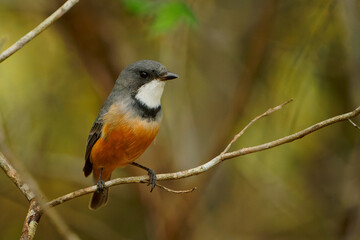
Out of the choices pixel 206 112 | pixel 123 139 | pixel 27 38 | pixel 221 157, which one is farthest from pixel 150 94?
pixel 206 112

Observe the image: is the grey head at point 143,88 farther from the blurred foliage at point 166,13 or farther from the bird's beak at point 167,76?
the blurred foliage at point 166,13

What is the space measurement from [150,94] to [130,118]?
28 cm

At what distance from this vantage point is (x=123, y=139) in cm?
435

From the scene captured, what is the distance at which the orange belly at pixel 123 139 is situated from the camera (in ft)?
14.1

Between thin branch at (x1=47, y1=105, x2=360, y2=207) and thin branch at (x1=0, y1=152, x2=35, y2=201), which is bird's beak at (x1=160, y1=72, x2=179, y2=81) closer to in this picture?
Result: thin branch at (x1=47, y1=105, x2=360, y2=207)

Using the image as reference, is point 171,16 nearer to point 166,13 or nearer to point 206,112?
point 166,13

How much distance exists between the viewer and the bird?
14.2 feet

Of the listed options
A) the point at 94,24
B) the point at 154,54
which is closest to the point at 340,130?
the point at 154,54

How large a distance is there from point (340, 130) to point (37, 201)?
16.5 ft

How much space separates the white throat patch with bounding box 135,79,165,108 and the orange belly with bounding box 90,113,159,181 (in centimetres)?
17

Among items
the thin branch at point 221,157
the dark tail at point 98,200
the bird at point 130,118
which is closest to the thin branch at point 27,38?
the thin branch at point 221,157

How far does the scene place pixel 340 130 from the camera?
22.8 ft

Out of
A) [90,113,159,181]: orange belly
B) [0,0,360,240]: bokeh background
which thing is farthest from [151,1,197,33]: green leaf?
[0,0,360,240]: bokeh background

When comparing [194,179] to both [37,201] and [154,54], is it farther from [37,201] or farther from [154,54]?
[37,201]
